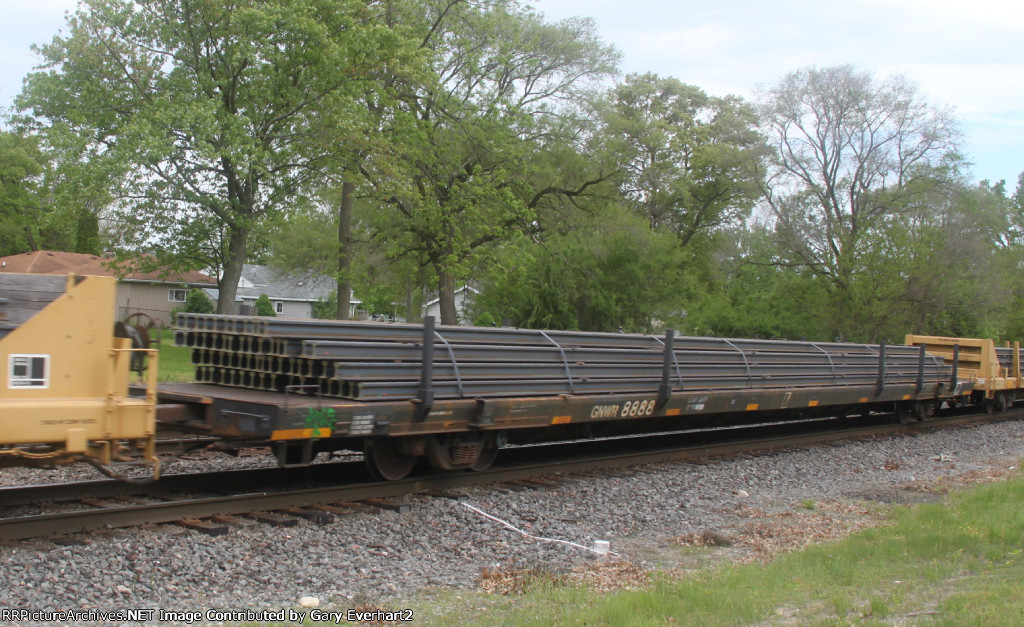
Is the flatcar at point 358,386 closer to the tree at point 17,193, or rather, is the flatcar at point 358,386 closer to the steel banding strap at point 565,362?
the steel banding strap at point 565,362

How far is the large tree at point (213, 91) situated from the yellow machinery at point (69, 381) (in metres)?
15.7

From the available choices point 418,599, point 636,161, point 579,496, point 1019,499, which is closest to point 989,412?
point 1019,499

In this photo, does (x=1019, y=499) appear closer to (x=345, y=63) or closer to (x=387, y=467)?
(x=387, y=467)

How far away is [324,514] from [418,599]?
199cm

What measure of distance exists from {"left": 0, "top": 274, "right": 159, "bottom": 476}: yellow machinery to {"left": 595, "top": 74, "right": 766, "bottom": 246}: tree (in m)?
34.1

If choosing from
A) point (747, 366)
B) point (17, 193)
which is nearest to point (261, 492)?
→ point (747, 366)

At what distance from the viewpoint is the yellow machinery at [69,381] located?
557 cm

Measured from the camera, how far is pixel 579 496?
8.65 metres

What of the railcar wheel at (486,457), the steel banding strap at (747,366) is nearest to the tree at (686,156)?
the steel banding strap at (747,366)

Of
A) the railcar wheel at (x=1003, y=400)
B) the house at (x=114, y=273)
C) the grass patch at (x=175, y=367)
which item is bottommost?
the grass patch at (x=175, y=367)

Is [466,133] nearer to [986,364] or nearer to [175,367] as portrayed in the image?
[175,367]

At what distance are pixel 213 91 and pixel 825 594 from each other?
21772 millimetres

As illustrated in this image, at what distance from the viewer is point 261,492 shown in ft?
25.8

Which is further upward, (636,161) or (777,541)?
(636,161)
